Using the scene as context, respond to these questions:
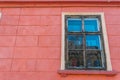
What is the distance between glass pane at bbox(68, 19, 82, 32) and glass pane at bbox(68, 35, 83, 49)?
20 cm

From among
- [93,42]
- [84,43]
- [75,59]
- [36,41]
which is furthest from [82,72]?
[36,41]

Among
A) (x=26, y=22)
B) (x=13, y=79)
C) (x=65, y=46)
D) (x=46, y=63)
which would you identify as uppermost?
(x=26, y=22)

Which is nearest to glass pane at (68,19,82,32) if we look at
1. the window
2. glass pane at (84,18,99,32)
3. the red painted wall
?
the window

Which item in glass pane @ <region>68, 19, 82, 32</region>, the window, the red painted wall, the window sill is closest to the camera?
the window sill

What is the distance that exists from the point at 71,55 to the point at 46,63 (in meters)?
0.59

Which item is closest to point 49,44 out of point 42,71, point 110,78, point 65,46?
point 65,46

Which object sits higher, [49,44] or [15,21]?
[15,21]

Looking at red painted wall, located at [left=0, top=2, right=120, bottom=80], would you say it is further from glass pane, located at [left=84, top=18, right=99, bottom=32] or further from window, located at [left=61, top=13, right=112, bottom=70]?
glass pane, located at [left=84, top=18, right=99, bottom=32]

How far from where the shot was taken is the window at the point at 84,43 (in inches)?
186

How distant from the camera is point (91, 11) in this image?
18.0ft

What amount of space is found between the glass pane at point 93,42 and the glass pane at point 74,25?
0.30 meters

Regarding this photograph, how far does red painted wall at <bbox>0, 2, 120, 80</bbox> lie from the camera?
4.55 m

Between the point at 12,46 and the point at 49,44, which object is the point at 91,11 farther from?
the point at 12,46

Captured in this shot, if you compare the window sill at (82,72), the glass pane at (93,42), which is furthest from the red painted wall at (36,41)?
the glass pane at (93,42)
